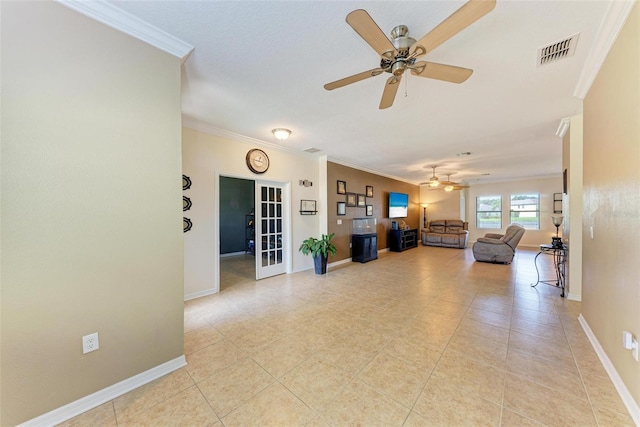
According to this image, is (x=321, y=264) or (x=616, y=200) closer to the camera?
(x=616, y=200)

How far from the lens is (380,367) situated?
6.47 ft

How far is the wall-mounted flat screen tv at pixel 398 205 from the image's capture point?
818cm

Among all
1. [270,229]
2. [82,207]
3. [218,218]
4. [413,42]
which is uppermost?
[413,42]

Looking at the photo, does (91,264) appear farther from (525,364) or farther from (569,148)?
(569,148)

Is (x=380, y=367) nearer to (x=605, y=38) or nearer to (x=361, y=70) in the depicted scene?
(x=361, y=70)

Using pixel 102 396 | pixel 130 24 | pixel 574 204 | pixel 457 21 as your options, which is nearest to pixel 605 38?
pixel 457 21

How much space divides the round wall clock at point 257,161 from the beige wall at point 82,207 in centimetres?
225

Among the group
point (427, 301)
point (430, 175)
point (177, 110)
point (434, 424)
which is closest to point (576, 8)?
point (434, 424)

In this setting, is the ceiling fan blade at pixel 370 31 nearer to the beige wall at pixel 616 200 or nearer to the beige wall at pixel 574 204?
the beige wall at pixel 616 200

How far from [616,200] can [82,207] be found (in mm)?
3794

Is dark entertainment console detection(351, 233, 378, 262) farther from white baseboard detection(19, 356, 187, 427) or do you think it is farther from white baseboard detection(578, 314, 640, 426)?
white baseboard detection(19, 356, 187, 427)

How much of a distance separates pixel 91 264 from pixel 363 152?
479cm

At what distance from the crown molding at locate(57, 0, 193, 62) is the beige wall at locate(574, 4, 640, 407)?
10.5 ft

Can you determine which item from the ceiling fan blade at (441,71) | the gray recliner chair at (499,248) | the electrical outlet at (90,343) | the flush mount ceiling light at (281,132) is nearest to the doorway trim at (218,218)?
the flush mount ceiling light at (281,132)
